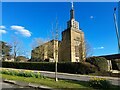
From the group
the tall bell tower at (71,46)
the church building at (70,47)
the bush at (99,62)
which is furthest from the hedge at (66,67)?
the tall bell tower at (71,46)

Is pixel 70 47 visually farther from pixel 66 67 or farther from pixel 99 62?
pixel 99 62

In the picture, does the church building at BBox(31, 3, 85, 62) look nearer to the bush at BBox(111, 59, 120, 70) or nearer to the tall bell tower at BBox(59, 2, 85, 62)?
the tall bell tower at BBox(59, 2, 85, 62)

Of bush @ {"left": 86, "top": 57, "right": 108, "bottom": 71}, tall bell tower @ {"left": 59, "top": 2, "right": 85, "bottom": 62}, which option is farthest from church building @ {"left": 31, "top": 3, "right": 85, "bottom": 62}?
bush @ {"left": 86, "top": 57, "right": 108, "bottom": 71}

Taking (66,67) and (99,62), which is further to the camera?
(66,67)

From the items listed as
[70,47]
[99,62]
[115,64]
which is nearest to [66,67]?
[99,62]

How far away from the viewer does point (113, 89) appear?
10.6m

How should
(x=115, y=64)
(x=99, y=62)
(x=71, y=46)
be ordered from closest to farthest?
(x=99, y=62)
(x=115, y=64)
(x=71, y=46)

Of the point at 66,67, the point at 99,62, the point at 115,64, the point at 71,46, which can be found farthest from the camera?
the point at 71,46

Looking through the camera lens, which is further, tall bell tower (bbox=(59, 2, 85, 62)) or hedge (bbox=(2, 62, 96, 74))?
tall bell tower (bbox=(59, 2, 85, 62))

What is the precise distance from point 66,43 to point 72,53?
3.75m

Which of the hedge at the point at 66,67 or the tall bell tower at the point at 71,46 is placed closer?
the hedge at the point at 66,67

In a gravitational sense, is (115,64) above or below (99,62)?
below

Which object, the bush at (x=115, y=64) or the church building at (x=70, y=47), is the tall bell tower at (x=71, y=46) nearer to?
the church building at (x=70, y=47)

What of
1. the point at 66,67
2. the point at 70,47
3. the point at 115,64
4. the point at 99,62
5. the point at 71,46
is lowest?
the point at 66,67
